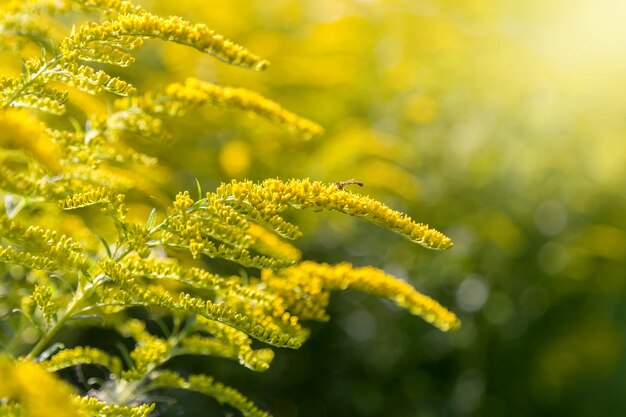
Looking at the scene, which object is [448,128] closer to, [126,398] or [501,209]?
[501,209]

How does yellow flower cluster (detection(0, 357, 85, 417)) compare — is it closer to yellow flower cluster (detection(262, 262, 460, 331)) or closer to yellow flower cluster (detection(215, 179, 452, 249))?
yellow flower cluster (detection(215, 179, 452, 249))

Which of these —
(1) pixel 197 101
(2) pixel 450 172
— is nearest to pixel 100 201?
(1) pixel 197 101

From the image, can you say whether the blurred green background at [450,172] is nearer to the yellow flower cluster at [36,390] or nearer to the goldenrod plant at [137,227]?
the goldenrod plant at [137,227]

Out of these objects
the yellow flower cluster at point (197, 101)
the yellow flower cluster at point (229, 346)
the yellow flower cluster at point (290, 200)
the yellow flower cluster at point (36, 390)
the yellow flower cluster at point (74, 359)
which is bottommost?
the yellow flower cluster at point (36, 390)

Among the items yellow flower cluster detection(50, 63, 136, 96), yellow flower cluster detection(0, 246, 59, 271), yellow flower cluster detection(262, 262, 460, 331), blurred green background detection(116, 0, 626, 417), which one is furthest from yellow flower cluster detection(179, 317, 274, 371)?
blurred green background detection(116, 0, 626, 417)

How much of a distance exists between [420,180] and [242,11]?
4.68ft

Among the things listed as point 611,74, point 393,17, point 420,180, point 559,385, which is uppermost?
point 611,74

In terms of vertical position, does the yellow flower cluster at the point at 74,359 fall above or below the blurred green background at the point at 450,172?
below

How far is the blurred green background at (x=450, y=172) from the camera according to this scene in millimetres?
4062

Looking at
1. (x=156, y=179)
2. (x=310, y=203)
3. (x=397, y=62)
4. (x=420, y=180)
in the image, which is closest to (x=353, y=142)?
(x=420, y=180)

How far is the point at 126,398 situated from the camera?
2.12 metres

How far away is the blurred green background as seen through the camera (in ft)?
13.3

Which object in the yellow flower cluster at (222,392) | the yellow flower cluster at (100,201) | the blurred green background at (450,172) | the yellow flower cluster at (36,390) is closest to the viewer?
the yellow flower cluster at (36,390)

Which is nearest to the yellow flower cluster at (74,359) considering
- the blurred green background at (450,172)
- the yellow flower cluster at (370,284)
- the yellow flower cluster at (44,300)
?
the yellow flower cluster at (44,300)
